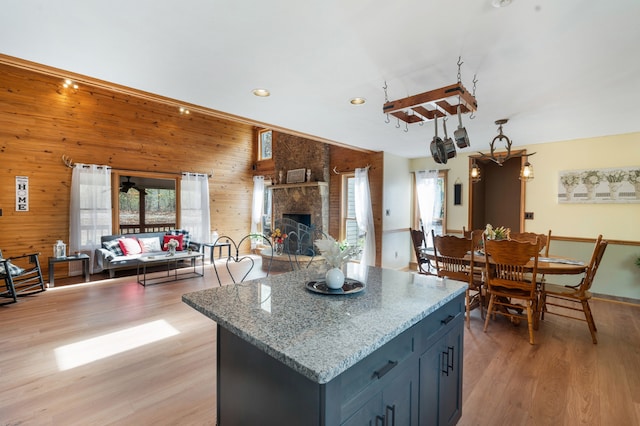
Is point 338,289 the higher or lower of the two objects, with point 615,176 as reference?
lower

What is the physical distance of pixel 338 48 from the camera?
202 cm

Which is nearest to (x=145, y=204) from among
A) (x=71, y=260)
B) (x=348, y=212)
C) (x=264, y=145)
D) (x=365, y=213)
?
(x=71, y=260)

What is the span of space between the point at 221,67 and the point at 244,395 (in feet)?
7.18

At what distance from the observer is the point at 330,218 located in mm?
6559

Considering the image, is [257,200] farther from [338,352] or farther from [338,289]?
[338,352]

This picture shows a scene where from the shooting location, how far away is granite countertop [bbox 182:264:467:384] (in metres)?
0.95

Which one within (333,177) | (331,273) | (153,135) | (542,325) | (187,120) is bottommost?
(542,325)

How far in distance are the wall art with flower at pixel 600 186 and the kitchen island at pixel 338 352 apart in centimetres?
418

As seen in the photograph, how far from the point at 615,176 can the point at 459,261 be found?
2864 mm

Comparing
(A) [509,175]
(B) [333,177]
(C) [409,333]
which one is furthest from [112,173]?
(A) [509,175]

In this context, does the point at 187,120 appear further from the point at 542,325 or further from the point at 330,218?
the point at 542,325

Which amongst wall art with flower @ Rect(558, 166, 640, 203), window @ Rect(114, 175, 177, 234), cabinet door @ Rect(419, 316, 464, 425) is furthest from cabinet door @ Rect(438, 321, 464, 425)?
window @ Rect(114, 175, 177, 234)

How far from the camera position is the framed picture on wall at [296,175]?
6795mm

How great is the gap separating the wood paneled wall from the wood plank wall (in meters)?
0.01
